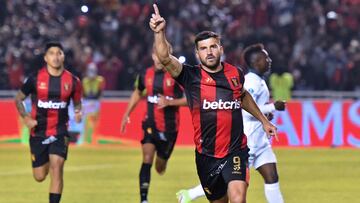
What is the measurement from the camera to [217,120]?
32.4 feet

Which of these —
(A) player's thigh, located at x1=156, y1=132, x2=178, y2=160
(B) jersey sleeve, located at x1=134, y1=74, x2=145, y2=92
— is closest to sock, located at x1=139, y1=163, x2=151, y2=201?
(A) player's thigh, located at x1=156, y1=132, x2=178, y2=160

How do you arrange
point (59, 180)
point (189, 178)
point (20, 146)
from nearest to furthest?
point (59, 180) → point (189, 178) → point (20, 146)

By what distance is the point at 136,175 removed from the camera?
18875mm

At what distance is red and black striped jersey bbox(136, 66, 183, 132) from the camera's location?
48.0 ft

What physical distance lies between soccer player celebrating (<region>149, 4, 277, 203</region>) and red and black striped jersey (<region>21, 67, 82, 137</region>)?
3274 mm

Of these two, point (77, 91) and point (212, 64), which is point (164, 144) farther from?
point (212, 64)

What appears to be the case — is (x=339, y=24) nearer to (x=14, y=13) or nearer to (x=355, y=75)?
(x=355, y=75)

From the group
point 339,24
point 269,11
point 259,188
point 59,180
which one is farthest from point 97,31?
point 59,180

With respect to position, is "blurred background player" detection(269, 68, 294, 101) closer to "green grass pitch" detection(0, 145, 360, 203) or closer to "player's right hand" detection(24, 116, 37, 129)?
"green grass pitch" detection(0, 145, 360, 203)

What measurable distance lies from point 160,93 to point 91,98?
11.7m

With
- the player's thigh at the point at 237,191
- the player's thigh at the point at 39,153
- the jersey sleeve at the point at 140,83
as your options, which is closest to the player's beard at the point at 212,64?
the player's thigh at the point at 237,191

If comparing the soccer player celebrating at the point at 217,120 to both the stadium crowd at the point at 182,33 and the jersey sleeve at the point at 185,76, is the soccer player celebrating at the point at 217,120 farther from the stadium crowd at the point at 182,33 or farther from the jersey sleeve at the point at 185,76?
the stadium crowd at the point at 182,33

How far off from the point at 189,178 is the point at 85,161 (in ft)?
14.0

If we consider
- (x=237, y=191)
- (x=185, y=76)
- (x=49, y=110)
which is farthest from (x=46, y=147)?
(x=237, y=191)
